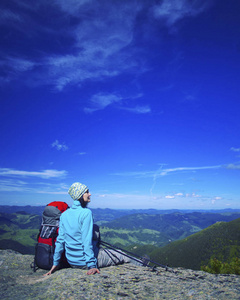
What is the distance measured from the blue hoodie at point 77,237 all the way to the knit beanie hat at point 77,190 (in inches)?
10.3

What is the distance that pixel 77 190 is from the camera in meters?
7.50

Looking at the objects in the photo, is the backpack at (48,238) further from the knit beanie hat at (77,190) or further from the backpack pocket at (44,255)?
the knit beanie hat at (77,190)

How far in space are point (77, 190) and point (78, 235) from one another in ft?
5.40

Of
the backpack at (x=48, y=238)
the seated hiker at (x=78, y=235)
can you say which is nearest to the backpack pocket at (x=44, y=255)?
the backpack at (x=48, y=238)

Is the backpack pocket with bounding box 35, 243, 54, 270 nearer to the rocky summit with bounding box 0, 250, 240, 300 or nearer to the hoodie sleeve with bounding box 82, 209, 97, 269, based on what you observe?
the rocky summit with bounding box 0, 250, 240, 300

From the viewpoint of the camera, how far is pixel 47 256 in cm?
828

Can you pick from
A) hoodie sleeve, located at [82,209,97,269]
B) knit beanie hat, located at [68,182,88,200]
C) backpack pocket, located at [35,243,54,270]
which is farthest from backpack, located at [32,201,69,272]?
hoodie sleeve, located at [82,209,97,269]

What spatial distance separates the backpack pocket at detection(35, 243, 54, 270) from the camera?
8.23 meters

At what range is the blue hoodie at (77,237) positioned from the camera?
22.8 ft

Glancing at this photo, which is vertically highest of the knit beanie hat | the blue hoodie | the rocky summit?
the knit beanie hat

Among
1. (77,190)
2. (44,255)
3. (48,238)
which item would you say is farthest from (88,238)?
(44,255)

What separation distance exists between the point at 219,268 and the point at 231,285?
44.1m

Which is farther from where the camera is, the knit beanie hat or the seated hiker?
the knit beanie hat

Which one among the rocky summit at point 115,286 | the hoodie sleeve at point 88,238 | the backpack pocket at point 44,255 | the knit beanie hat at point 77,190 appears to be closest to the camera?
the rocky summit at point 115,286
